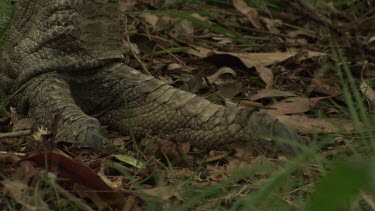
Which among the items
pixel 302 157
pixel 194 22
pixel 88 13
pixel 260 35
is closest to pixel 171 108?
pixel 88 13

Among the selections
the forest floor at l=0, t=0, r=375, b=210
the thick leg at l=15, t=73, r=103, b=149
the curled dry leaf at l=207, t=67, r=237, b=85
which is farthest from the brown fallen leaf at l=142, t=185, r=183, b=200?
the curled dry leaf at l=207, t=67, r=237, b=85

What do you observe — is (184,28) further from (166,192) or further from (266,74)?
(166,192)

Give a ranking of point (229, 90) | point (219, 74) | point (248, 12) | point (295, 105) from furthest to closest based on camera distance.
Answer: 1. point (248, 12)
2. point (219, 74)
3. point (229, 90)
4. point (295, 105)

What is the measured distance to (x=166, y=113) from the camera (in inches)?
128

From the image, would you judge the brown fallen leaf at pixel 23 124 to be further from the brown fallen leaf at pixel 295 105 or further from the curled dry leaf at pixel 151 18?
the curled dry leaf at pixel 151 18

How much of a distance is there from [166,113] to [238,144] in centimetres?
34

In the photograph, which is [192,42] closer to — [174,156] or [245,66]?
[245,66]

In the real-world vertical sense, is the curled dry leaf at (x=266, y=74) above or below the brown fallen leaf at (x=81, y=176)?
below

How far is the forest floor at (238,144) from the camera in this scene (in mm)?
2330

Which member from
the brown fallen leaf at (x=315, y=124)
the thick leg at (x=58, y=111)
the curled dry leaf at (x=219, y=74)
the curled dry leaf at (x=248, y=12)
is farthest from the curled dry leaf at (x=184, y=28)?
the thick leg at (x=58, y=111)

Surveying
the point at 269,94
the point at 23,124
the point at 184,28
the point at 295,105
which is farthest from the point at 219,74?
the point at 23,124

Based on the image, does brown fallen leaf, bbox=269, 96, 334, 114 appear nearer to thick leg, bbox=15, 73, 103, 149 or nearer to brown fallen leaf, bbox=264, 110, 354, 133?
brown fallen leaf, bbox=264, 110, 354, 133

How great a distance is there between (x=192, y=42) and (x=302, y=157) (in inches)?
111

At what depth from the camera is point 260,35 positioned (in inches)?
201
